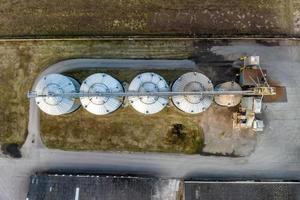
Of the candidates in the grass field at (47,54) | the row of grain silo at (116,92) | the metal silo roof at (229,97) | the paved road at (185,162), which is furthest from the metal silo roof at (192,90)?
the paved road at (185,162)

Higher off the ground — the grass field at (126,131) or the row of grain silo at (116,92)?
the row of grain silo at (116,92)

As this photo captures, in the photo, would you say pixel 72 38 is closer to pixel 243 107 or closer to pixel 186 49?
pixel 186 49

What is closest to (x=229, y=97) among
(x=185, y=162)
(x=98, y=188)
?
(x=185, y=162)

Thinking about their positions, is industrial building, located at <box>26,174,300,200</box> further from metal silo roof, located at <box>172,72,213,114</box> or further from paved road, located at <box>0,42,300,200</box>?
metal silo roof, located at <box>172,72,213,114</box>

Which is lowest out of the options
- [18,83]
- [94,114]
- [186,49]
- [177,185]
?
[177,185]

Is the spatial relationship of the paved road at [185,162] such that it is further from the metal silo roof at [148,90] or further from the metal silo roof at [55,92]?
the metal silo roof at [148,90]

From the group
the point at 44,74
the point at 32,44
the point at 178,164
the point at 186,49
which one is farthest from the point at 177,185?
the point at 32,44

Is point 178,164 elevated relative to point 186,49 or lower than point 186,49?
lower
